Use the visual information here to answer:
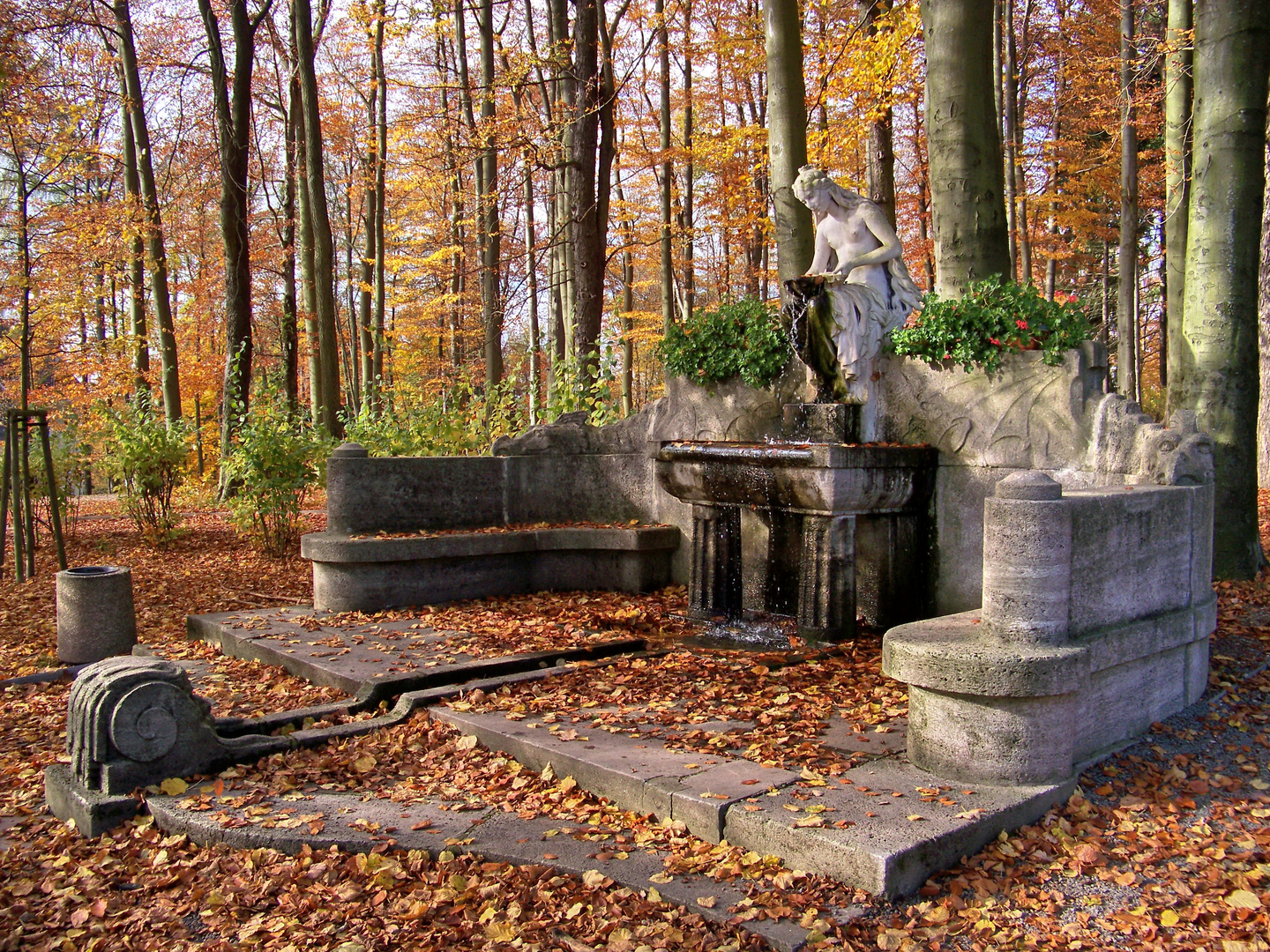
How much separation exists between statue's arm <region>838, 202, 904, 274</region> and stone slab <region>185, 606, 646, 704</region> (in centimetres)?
320

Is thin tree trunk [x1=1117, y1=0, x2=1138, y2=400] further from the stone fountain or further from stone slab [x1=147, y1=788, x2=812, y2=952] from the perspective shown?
stone slab [x1=147, y1=788, x2=812, y2=952]

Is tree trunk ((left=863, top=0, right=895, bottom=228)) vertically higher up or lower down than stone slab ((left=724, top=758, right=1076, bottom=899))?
higher up

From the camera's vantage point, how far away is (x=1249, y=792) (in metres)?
3.99

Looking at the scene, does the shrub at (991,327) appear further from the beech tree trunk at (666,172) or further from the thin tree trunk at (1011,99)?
the beech tree trunk at (666,172)

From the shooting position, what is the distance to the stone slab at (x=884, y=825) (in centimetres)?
324

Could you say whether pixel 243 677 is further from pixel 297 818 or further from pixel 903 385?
pixel 903 385

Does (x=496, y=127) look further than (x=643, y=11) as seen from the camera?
No

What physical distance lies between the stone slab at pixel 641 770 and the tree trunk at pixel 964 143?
518cm

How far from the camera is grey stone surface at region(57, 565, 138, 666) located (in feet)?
23.2

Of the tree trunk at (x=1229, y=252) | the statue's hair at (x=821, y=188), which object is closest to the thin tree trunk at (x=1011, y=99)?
the tree trunk at (x=1229, y=252)

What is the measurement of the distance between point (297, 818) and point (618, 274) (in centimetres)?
2663

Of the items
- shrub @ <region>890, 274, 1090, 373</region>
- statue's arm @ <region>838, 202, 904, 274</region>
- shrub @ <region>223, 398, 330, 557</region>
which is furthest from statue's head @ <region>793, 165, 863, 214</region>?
shrub @ <region>223, 398, 330, 557</region>

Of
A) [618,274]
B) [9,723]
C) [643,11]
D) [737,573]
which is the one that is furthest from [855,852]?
[618,274]

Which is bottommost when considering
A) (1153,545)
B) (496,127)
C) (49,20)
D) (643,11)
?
(1153,545)
